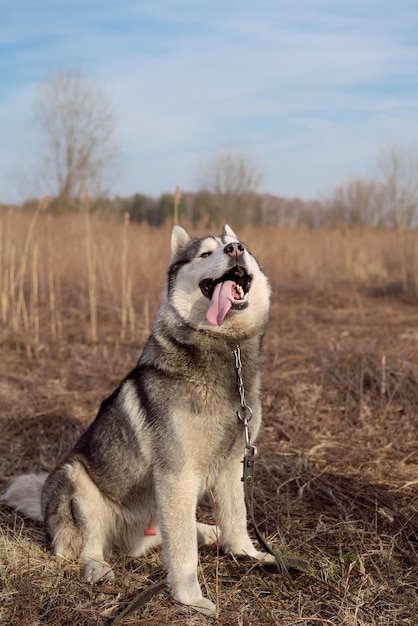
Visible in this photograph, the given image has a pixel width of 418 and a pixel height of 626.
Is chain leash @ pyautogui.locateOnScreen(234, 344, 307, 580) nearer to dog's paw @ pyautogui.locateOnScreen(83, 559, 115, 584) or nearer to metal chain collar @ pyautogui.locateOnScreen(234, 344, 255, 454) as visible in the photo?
metal chain collar @ pyautogui.locateOnScreen(234, 344, 255, 454)

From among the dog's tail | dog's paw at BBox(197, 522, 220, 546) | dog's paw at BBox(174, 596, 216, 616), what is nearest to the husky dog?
dog's paw at BBox(174, 596, 216, 616)

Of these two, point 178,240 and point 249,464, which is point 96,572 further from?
point 178,240

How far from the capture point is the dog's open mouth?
2676mm

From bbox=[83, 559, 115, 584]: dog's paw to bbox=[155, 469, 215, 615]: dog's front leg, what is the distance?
1.16ft

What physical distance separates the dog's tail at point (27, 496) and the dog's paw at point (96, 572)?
0.68 metres

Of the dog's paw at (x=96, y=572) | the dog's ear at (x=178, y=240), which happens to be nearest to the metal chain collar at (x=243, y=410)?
the dog's ear at (x=178, y=240)

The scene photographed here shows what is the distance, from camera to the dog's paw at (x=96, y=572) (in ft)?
9.17

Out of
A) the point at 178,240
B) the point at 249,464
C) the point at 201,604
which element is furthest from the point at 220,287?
the point at 201,604

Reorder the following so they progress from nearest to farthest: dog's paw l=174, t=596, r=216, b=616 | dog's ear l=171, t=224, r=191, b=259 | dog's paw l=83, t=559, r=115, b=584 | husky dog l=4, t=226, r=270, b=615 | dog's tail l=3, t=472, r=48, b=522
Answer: dog's paw l=174, t=596, r=216, b=616, husky dog l=4, t=226, r=270, b=615, dog's paw l=83, t=559, r=115, b=584, dog's ear l=171, t=224, r=191, b=259, dog's tail l=3, t=472, r=48, b=522

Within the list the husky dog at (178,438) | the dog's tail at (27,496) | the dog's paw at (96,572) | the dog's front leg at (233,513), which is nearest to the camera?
the husky dog at (178,438)

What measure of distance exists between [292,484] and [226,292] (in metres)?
1.79

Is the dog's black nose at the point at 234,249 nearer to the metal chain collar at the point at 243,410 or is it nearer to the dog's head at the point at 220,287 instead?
the dog's head at the point at 220,287

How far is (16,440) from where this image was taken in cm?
469

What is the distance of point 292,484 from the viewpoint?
3.96 m
